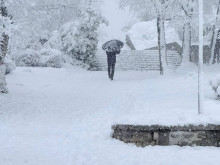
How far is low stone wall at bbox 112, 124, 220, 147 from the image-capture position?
7234 mm

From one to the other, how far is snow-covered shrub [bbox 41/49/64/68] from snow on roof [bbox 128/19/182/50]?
10.0m

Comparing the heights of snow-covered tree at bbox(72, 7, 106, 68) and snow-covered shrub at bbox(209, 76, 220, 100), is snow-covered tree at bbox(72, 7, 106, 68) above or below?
above

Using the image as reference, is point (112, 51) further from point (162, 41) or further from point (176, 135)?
point (176, 135)

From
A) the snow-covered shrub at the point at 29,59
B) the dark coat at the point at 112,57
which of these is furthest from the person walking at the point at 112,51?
the snow-covered shrub at the point at 29,59

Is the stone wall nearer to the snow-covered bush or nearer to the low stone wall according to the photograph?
the snow-covered bush

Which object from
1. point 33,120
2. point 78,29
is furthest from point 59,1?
point 33,120

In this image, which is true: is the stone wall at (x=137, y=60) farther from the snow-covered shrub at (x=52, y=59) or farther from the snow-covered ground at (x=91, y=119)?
the snow-covered ground at (x=91, y=119)

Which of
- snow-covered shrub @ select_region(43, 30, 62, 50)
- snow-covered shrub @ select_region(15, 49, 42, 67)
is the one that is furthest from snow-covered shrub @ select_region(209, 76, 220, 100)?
snow-covered shrub @ select_region(43, 30, 62, 50)

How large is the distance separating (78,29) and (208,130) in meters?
16.8

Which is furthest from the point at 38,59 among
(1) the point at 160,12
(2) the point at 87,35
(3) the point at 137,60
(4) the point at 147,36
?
(4) the point at 147,36

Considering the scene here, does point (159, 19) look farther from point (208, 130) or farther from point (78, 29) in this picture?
point (208, 130)

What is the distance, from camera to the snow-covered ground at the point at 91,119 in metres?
6.65

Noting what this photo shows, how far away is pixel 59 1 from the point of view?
899 inches

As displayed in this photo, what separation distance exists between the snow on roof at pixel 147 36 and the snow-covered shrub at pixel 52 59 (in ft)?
32.8
